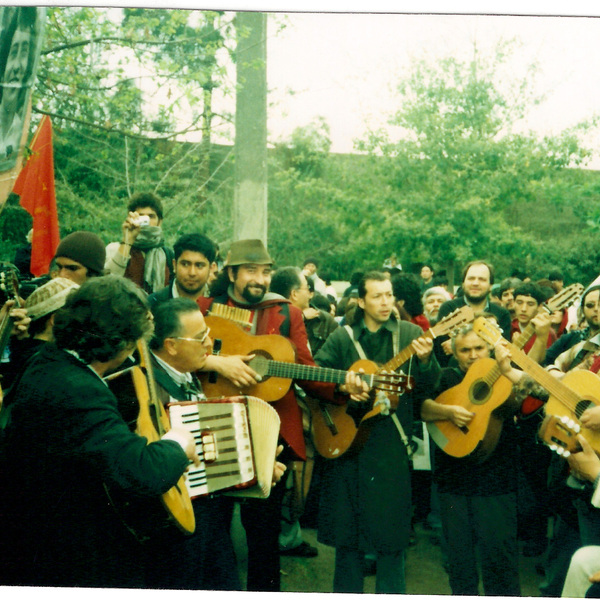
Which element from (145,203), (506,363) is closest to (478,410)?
(506,363)

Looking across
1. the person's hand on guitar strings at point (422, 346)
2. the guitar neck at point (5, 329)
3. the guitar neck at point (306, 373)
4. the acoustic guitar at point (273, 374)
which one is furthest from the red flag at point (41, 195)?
the person's hand on guitar strings at point (422, 346)

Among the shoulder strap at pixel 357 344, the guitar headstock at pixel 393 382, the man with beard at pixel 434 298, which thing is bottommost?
the guitar headstock at pixel 393 382

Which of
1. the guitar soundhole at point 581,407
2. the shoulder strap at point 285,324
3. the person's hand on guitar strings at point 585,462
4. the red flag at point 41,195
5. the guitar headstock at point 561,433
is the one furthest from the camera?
the red flag at point 41,195

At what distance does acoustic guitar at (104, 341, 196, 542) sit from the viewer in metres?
2.37

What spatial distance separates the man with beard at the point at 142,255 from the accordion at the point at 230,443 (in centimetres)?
135

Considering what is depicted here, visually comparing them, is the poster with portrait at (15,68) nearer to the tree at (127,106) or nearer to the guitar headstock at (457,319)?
the tree at (127,106)

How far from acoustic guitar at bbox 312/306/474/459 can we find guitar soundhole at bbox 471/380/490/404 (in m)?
0.34

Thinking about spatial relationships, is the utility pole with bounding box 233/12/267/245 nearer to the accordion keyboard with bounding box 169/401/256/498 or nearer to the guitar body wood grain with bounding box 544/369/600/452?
the accordion keyboard with bounding box 169/401/256/498

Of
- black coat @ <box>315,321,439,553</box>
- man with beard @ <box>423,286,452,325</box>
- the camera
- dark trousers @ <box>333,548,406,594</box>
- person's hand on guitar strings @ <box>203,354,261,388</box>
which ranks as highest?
the camera

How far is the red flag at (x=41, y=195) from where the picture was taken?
163 inches

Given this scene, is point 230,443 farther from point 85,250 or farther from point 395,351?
point 85,250

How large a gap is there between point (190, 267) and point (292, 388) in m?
0.92

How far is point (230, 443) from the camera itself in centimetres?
288

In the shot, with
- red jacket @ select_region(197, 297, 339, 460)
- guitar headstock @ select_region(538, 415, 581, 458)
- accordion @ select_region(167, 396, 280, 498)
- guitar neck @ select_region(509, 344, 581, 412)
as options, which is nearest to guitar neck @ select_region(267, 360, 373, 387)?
red jacket @ select_region(197, 297, 339, 460)
